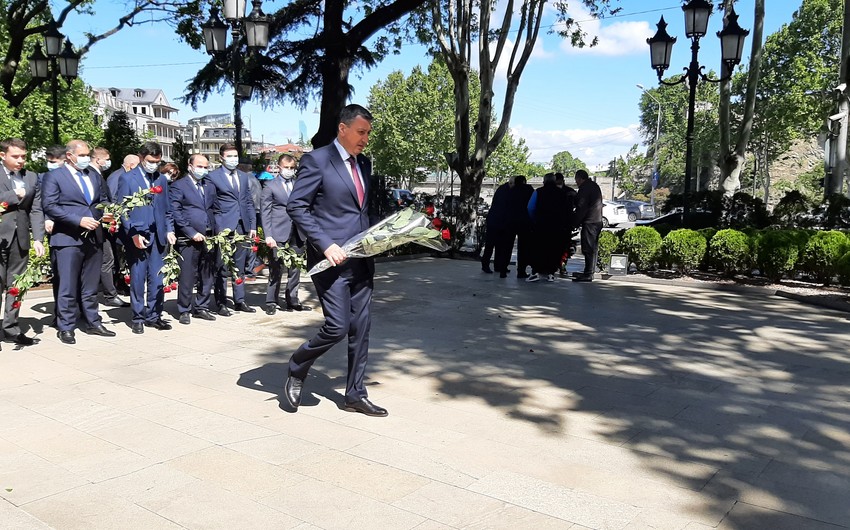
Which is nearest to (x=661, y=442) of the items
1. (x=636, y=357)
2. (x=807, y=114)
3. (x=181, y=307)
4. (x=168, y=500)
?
(x=636, y=357)

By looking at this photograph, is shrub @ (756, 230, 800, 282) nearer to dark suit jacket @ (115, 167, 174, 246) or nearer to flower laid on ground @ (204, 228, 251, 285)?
flower laid on ground @ (204, 228, 251, 285)

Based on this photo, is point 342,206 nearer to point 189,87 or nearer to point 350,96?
point 350,96

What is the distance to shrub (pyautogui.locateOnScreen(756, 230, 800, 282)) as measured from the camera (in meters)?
11.2

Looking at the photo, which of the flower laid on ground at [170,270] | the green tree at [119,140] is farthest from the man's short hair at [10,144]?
the green tree at [119,140]

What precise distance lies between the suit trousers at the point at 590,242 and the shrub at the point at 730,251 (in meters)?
1.95

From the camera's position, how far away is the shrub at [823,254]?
35.1 feet

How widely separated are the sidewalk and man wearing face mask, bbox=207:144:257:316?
74 cm

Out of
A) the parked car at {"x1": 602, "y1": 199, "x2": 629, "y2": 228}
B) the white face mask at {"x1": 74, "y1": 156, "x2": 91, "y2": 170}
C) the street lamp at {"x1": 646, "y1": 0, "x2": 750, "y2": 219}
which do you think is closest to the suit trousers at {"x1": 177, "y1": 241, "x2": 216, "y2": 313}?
the white face mask at {"x1": 74, "y1": 156, "x2": 91, "y2": 170}

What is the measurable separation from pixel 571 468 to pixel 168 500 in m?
2.21

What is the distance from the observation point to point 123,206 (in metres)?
7.29

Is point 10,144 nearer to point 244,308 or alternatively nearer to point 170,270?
point 170,270

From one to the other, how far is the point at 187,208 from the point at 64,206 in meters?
1.44

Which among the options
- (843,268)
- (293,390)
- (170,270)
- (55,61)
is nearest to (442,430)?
(293,390)

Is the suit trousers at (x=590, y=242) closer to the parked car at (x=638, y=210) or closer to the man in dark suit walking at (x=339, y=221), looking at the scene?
the man in dark suit walking at (x=339, y=221)
